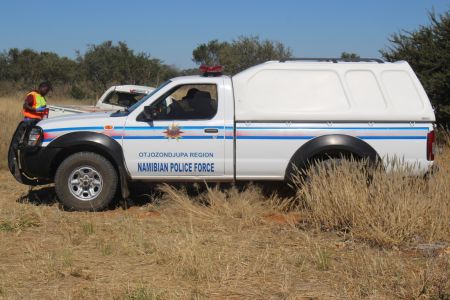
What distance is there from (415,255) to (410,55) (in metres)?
10.1

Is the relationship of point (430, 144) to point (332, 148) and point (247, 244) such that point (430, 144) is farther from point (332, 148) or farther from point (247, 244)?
point (247, 244)

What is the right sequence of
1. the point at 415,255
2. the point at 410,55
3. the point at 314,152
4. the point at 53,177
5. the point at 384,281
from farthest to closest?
1. the point at 410,55
2. the point at 53,177
3. the point at 314,152
4. the point at 415,255
5. the point at 384,281

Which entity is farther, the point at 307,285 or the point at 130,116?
the point at 130,116

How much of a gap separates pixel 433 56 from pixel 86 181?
966 cm

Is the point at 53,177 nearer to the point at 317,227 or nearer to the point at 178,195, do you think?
the point at 178,195

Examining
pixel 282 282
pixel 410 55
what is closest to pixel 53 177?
pixel 282 282

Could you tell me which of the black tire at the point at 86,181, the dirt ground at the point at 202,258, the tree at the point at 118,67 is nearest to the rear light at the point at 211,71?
the dirt ground at the point at 202,258

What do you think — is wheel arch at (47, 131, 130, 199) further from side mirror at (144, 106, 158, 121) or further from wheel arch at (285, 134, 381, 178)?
wheel arch at (285, 134, 381, 178)

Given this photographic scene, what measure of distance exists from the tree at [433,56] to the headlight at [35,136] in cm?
872

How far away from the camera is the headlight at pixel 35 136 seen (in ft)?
24.3

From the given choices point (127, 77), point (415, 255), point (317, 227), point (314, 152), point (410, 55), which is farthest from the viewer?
point (127, 77)

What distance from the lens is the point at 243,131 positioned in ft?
23.7

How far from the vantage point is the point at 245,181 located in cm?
764

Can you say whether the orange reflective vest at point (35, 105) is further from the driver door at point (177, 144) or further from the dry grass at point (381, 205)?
the dry grass at point (381, 205)
